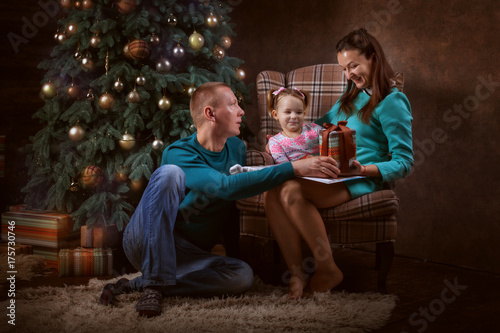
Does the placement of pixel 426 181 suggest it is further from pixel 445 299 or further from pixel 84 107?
pixel 84 107

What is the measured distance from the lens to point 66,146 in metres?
2.66

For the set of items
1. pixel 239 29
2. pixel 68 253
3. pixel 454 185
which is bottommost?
pixel 68 253

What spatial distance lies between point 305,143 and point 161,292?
1.05 meters

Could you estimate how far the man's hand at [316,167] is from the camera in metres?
1.92

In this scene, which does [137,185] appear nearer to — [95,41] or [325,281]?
[95,41]

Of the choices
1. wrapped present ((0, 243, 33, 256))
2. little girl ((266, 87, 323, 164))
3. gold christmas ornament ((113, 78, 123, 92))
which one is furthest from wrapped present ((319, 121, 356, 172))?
wrapped present ((0, 243, 33, 256))

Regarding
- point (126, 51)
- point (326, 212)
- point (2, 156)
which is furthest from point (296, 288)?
point (2, 156)

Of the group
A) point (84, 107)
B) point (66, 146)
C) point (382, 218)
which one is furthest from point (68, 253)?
point (382, 218)

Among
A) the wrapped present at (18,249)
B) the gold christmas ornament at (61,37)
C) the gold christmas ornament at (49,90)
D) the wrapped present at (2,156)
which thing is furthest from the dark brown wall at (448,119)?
the wrapped present at (2,156)

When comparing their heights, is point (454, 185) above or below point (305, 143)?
below

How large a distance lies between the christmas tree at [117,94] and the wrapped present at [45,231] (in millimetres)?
84

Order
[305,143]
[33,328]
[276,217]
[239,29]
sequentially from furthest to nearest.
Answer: [239,29], [305,143], [276,217], [33,328]

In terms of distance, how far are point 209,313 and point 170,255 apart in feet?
0.92

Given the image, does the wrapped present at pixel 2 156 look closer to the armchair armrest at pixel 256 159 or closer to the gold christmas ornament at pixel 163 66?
the gold christmas ornament at pixel 163 66
